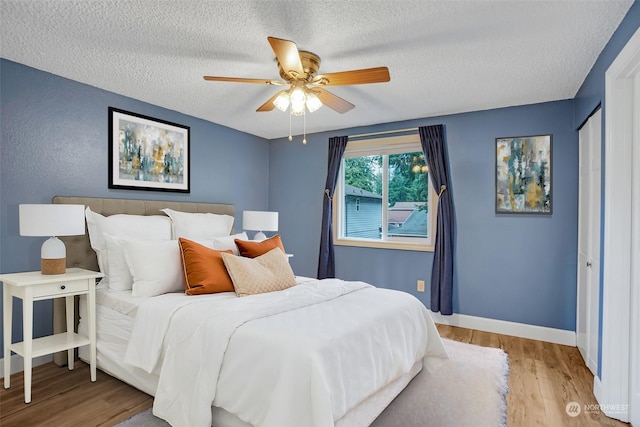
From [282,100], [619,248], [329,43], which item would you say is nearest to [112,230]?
[282,100]

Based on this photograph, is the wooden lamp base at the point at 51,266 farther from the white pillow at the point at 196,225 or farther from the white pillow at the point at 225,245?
the white pillow at the point at 225,245

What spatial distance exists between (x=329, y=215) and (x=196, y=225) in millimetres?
1784

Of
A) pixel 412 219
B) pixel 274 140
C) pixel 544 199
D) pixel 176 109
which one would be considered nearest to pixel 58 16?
pixel 176 109

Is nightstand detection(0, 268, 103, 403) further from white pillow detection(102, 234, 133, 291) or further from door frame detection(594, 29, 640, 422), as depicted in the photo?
door frame detection(594, 29, 640, 422)

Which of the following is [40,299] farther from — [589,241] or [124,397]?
[589,241]

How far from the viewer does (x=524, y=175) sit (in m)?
3.64

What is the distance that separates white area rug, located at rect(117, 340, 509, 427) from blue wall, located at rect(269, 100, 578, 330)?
0.87m

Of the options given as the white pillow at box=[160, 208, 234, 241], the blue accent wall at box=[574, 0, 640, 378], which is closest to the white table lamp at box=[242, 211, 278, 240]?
the white pillow at box=[160, 208, 234, 241]

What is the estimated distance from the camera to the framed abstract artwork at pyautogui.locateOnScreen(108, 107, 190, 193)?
3.36 metres

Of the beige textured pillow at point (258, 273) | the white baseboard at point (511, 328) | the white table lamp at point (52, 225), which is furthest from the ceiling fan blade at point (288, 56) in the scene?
the white baseboard at point (511, 328)

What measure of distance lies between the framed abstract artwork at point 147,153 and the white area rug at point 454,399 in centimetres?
220

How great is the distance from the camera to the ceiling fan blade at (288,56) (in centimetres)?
192

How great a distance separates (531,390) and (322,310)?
1.68m

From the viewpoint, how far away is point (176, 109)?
3.85 metres
